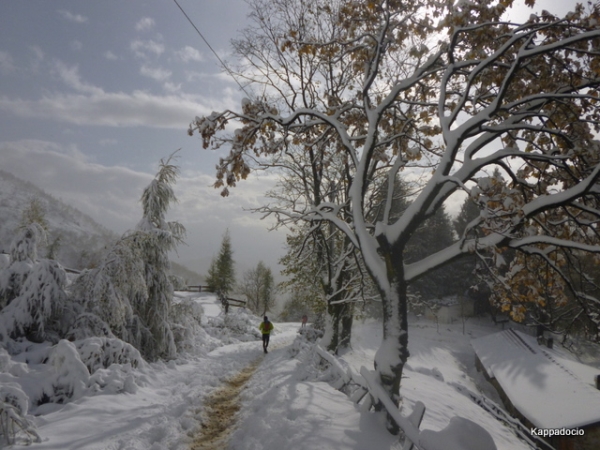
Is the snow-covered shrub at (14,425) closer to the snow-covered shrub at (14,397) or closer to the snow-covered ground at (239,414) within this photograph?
the snow-covered shrub at (14,397)

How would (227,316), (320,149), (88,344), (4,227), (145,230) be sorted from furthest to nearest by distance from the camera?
(4,227), (227,316), (145,230), (320,149), (88,344)

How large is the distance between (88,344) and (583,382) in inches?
828

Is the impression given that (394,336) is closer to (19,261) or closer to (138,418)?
(138,418)

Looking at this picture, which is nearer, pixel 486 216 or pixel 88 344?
pixel 486 216

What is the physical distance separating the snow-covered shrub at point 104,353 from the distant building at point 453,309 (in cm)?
4110

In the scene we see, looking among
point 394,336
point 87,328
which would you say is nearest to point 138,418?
point 87,328

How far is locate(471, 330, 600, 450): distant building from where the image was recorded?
501 inches

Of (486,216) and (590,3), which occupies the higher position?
(590,3)

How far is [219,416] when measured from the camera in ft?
24.3

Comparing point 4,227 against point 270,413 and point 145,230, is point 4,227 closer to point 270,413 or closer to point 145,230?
point 145,230

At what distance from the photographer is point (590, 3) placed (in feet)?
16.9

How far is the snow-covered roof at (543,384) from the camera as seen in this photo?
1336 cm

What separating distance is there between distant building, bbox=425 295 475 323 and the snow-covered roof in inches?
690

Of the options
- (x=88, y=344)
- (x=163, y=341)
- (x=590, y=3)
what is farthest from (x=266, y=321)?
(x=590, y=3)
